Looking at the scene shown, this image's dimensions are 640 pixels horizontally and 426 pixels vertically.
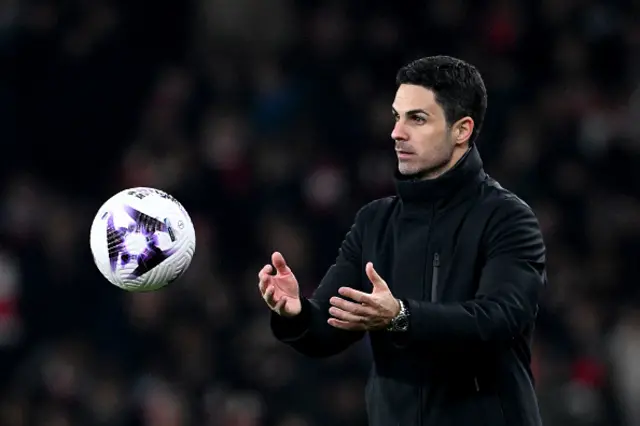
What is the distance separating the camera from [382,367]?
14.9ft

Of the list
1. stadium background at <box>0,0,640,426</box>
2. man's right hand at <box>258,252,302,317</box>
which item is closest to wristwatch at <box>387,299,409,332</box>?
man's right hand at <box>258,252,302,317</box>

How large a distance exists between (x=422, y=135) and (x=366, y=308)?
0.78 metres

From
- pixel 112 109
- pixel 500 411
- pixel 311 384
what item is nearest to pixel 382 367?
pixel 500 411

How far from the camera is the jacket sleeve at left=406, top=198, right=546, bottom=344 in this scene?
13.5 ft

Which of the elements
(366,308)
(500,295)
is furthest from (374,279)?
(500,295)

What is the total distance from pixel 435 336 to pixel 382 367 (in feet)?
1.50

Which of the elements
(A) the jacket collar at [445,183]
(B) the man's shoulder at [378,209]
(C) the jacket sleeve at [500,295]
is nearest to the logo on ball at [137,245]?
(B) the man's shoulder at [378,209]

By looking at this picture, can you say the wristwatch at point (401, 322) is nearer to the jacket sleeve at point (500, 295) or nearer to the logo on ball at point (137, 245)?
the jacket sleeve at point (500, 295)

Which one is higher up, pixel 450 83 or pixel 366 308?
pixel 450 83

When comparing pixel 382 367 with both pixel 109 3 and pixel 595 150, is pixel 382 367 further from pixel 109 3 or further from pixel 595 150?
pixel 109 3

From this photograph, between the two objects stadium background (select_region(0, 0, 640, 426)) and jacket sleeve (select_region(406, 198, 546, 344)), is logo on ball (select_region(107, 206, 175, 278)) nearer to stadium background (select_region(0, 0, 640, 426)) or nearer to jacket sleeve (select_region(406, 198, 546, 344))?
jacket sleeve (select_region(406, 198, 546, 344))

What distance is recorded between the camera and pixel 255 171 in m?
10.2

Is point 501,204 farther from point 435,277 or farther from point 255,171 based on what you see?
point 255,171

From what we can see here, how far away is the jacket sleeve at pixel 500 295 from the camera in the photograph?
412cm
